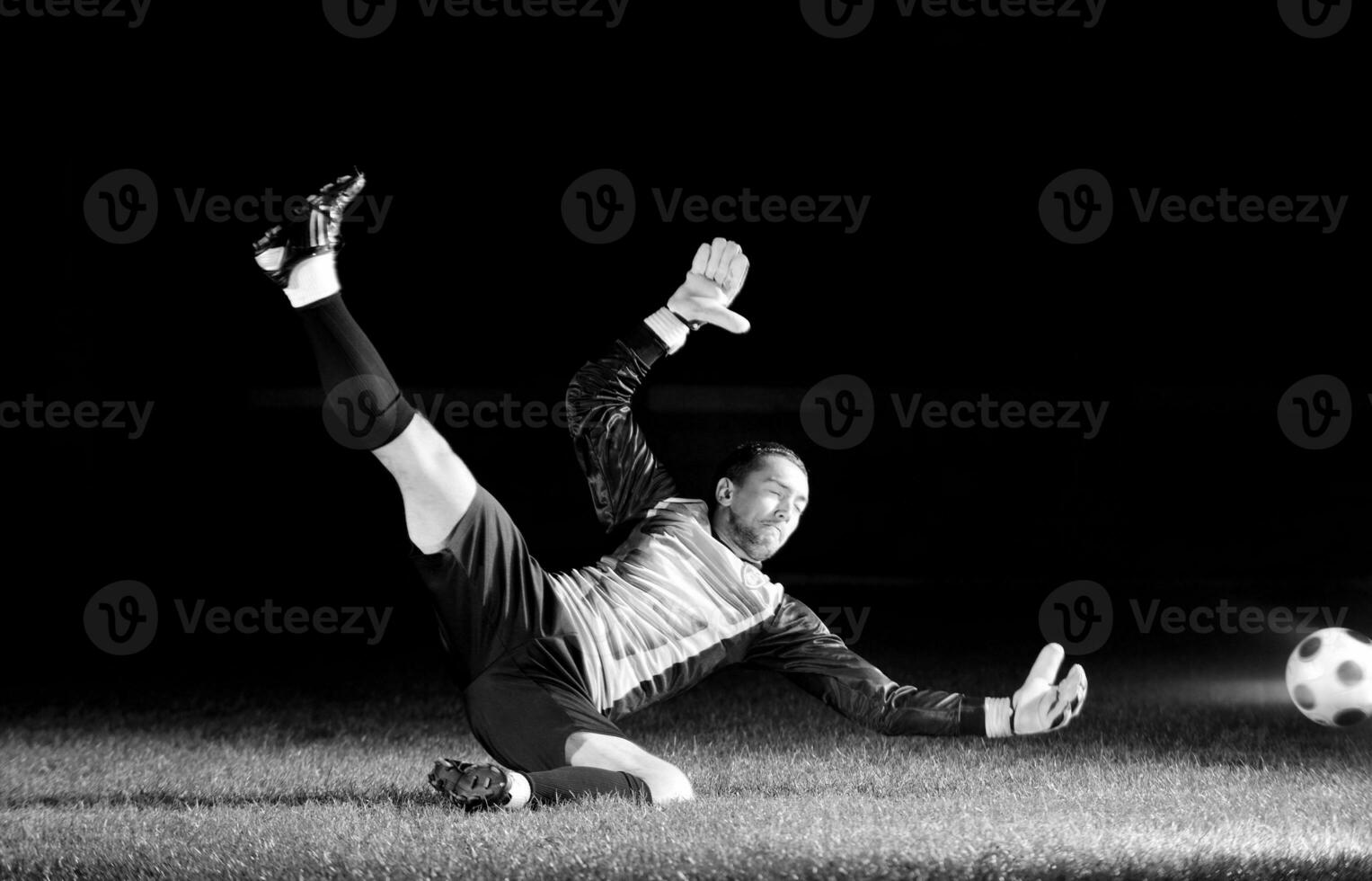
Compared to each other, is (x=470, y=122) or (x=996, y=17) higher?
(x=996, y=17)

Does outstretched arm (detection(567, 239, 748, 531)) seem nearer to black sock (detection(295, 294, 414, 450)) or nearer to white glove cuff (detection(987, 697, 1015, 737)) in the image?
black sock (detection(295, 294, 414, 450))

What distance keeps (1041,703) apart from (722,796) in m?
0.86

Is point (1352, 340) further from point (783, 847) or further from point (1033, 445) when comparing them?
point (783, 847)

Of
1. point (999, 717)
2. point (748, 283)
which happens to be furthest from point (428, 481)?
point (748, 283)

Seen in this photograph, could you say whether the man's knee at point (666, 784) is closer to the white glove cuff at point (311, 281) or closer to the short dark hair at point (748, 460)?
the short dark hair at point (748, 460)

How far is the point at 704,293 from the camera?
423 centimetres

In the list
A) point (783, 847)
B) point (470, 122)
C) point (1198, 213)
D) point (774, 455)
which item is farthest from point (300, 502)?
point (783, 847)

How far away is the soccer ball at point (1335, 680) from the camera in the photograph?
4.29m

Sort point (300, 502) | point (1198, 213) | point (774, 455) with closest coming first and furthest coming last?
point (774, 455)
point (1198, 213)
point (300, 502)

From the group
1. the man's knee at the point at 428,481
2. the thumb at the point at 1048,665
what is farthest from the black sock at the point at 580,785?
the thumb at the point at 1048,665

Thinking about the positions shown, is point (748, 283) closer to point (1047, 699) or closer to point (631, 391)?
point (631, 391)

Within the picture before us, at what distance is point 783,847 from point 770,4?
8.00 metres

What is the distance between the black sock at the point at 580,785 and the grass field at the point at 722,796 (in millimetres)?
117

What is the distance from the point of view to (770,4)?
9.91m
